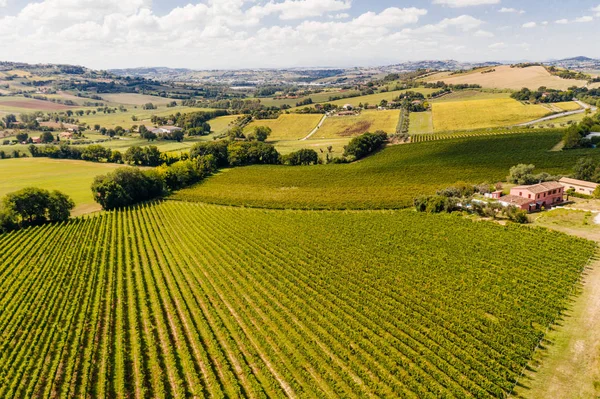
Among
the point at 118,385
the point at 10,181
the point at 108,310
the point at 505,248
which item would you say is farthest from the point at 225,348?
the point at 10,181

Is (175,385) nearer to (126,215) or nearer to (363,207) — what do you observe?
(363,207)

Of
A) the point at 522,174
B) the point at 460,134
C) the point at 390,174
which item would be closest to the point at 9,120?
the point at 390,174

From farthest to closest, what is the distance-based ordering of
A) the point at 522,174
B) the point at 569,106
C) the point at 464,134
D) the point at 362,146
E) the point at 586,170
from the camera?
the point at 569,106
the point at 464,134
the point at 362,146
the point at 522,174
the point at 586,170

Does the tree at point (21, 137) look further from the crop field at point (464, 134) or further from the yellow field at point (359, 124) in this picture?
the crop field at point (464, 134)

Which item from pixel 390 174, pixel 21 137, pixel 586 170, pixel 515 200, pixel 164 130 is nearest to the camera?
pixel 515 200

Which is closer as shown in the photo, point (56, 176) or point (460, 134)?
point (56, 176)

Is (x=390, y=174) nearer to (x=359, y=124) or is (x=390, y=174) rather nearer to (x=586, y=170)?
(x=586, y=170)
